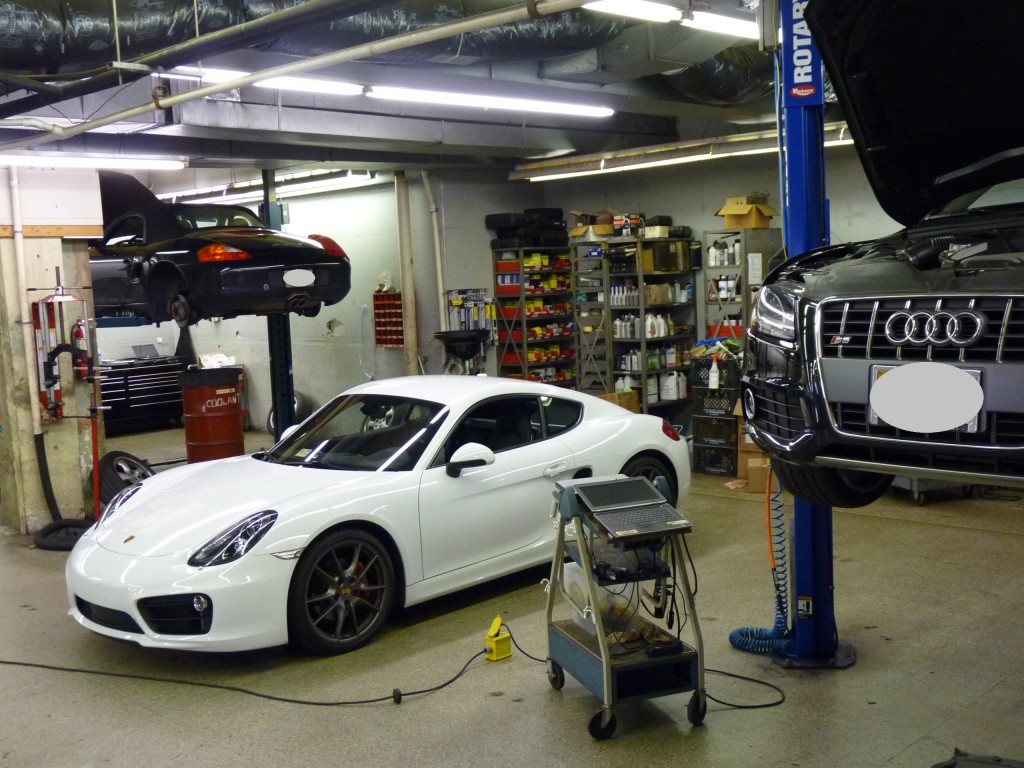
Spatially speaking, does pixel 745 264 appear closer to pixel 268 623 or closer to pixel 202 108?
pixel 202 108

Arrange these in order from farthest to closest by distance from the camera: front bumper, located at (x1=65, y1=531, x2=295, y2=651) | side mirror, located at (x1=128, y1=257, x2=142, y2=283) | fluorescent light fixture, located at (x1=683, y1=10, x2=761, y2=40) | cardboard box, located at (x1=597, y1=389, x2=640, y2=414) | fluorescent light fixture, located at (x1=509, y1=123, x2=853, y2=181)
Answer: cardboard box, located at (x1=597, y1=389, x2=640, y2=414) < fluorescent light fixture, located at (x1=509, y1=123, x2=853, y2=181) < side mirror, located at (x1=128, y1=257, x2=142, y2=283) < front bumper, located at (x1=65, y1=531, x2=295, y2=651) < fluorescent light fixture, located at (x1=683, y1=10, x2=761, y2=40)

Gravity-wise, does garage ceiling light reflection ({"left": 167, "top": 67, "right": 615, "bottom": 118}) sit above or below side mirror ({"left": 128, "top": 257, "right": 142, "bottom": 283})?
above

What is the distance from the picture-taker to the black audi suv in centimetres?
251

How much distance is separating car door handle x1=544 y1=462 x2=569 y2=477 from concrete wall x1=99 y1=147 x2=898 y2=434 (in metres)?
5.04

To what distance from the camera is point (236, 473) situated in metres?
5.41

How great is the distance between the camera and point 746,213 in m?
A: 9.39

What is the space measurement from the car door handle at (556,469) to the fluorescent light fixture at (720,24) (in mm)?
2422

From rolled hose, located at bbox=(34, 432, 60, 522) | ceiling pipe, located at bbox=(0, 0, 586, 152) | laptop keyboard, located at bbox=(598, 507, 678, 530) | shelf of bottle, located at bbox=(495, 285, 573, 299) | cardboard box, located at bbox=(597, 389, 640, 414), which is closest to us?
ceiling pipe, located at bbox=(0, 0, 586, 152)

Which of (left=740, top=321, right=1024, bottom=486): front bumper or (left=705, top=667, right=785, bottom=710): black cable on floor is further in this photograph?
(left=705, top=667, right=785, bottom=710): black cable on floor

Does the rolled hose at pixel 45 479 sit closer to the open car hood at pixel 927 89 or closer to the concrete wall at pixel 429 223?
the concrete wall at pixel 429 223

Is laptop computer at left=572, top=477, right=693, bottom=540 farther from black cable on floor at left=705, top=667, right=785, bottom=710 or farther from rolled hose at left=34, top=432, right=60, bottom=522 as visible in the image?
rolled hose at left=34, top=432, right=60, bottom=522

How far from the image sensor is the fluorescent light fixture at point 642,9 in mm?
3863

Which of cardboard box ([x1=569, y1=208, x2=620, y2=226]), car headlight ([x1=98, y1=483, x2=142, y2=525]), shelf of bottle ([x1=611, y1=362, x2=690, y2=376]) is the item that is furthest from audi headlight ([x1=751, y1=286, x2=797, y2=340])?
cardboard box ([x1=569, y1=208, x2=620, y2=226])

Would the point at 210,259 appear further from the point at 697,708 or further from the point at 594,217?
the point at 697,708
